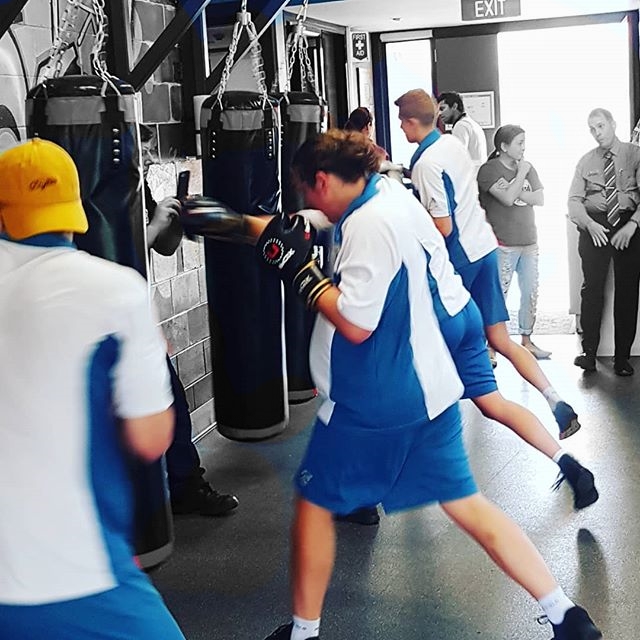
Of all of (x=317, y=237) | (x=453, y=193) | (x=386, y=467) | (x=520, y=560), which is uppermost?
(x=453, y=193)

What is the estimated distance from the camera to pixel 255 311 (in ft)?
12.4

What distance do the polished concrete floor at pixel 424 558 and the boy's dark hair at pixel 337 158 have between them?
134cm

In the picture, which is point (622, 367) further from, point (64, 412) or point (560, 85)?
point (560, 85)

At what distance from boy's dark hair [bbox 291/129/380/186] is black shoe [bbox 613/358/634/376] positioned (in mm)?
3552

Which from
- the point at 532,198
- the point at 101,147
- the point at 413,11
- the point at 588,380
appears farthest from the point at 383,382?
the point at 413,11

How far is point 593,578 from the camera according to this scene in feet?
10.8

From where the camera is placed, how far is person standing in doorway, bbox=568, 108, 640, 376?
581cm

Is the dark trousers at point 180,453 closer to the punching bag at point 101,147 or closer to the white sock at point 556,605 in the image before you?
the punching bag at point 101,147

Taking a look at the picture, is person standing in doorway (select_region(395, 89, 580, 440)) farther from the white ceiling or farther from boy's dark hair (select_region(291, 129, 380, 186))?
the white ceiling

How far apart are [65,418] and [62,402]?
0.03m

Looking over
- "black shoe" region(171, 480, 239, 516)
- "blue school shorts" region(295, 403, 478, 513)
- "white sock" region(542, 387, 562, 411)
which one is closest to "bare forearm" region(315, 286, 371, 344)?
"blue school shorts" region(295, 403, 478, 513)

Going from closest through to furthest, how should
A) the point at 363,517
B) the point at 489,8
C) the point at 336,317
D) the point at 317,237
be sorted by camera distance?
the point at 336,317
the point at 363,517
the point at 317,237
the point at 489,8

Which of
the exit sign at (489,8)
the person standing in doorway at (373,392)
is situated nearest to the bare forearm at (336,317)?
the person standing in doorway at (373,392)

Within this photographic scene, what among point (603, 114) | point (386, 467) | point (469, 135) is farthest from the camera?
point (469, 135)
